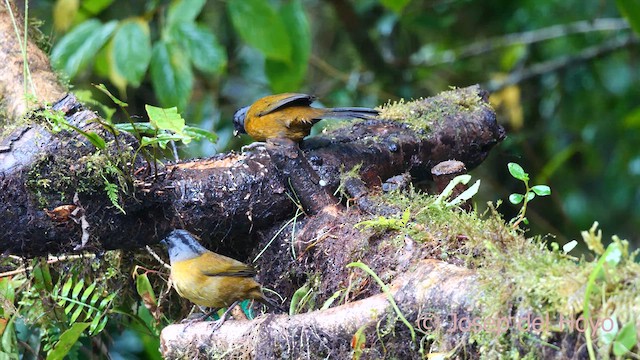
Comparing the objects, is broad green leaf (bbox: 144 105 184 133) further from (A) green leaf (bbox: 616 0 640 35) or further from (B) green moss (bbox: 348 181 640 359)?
(A) green leaf (bbox: 616 0 640 35)

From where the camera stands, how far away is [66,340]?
3.15 meters

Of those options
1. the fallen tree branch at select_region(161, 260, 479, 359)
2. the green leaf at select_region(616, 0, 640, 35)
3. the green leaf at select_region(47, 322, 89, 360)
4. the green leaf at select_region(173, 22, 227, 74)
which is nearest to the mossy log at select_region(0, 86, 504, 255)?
the green leaf at select_region(47, 322, 89, 360)

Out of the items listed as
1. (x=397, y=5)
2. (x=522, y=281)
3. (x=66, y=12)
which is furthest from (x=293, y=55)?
(x=522, y=281)

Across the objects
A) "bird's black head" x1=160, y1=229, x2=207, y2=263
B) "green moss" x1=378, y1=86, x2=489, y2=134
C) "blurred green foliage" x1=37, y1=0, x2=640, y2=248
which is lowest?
"blurred green foliage" x1=37, y1=0, x2=640, y2=248

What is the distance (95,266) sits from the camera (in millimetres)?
3592

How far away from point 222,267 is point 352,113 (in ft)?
3.34

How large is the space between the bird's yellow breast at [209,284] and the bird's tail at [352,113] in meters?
0.97

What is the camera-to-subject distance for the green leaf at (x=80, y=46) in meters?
4.75

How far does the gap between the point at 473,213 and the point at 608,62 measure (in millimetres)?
4334

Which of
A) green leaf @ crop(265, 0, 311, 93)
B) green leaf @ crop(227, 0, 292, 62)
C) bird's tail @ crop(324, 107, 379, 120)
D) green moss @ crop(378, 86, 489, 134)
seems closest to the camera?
bird's tail @ crop(324, 107, 379, 120)

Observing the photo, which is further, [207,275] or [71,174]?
[207,275]

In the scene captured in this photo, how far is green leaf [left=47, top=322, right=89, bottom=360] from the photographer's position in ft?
10.2

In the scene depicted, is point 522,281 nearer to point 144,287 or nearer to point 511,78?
point 144,287

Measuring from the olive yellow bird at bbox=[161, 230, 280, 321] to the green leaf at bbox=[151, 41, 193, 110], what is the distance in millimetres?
1816
